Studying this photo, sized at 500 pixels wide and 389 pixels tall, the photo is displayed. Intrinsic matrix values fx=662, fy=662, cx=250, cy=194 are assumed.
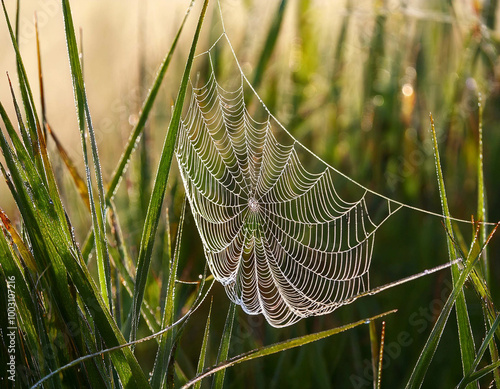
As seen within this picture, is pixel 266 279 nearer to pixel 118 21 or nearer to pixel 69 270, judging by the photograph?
pixel 69 270

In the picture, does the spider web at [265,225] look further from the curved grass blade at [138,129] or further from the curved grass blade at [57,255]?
the curved grass blade at [57,255]

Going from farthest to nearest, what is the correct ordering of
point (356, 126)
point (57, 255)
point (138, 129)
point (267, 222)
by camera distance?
point (356, 126) < point (267, 222) < point (138, 129) < point (57, 255)

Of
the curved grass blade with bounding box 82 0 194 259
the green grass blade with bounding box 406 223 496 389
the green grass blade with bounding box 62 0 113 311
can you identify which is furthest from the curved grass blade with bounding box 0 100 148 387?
the green grass blade with bounding box 406 223 496 389

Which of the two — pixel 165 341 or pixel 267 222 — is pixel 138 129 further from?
A: pixel 267 222

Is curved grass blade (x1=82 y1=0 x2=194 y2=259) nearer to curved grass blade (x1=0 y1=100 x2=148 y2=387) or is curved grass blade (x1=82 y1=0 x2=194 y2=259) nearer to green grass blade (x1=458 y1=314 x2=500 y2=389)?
curved grass blade (x1=0 y1=100 x2=148 y2=387)

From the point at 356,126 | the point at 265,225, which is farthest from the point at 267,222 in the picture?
the point at 356,126

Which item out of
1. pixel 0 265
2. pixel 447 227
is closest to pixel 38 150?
pixel 0 265
